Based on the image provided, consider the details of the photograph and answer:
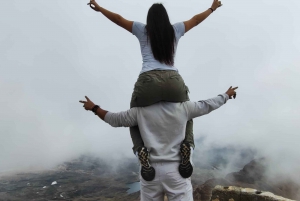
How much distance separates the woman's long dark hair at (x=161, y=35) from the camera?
3.16 m

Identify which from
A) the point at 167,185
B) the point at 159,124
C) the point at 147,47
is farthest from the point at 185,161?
the point at 147,47

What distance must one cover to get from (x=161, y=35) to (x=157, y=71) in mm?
386

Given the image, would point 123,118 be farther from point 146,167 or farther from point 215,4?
point 215,4

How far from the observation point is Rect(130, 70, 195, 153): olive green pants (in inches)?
117

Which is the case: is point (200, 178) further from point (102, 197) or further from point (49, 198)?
point (49, 198)

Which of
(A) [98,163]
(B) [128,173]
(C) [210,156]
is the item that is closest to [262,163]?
(C) [210,156]

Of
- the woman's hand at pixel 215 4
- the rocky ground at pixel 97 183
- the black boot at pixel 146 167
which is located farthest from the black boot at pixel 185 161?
the rocky ground at pixel 97 183

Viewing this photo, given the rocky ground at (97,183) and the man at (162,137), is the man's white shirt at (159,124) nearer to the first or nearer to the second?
the man at (162,137)

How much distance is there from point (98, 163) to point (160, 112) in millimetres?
125429

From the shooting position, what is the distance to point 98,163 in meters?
124

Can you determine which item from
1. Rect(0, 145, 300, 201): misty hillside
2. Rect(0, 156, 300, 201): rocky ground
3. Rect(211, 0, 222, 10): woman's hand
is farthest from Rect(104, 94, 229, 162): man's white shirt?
Rect(0, 156, 300, 201): rocky ground

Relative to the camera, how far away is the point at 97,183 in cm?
9450

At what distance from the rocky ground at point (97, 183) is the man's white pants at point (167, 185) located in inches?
2446

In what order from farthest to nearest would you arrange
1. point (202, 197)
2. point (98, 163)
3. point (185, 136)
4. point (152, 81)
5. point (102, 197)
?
point (98, 163) < point (102, 197) < point (202, 197) < point (185, 136) < point (152, 81)
